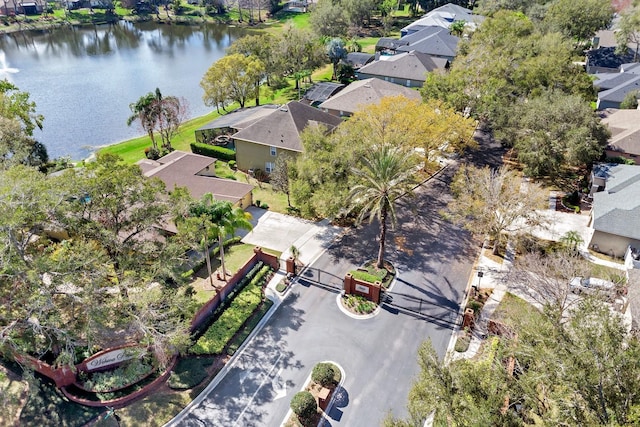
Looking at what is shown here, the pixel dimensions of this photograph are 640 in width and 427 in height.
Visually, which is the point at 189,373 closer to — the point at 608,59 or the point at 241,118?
the point at 241,118

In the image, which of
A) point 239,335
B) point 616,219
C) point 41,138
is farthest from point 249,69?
point 616,219

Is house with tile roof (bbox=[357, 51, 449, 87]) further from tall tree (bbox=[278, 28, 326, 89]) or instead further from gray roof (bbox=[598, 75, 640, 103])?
gray roof (bbox=[598, 75, 640, 103])

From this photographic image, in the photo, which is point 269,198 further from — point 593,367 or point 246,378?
point 593,367

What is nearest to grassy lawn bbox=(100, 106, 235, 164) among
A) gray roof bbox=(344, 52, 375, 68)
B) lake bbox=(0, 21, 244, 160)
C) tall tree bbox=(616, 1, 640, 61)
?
lake bbox=(0, 21, 244, 160)

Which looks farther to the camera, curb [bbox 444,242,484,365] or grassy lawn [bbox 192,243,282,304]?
grassy lawn [bbox 192,243,282,304]

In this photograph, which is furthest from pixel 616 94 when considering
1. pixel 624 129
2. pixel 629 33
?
pixel 629 33

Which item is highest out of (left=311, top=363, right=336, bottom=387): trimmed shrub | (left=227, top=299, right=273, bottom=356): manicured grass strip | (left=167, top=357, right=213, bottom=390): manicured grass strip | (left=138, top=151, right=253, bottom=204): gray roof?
(left=138, top=151, right=253, bottom=204): gray roof
